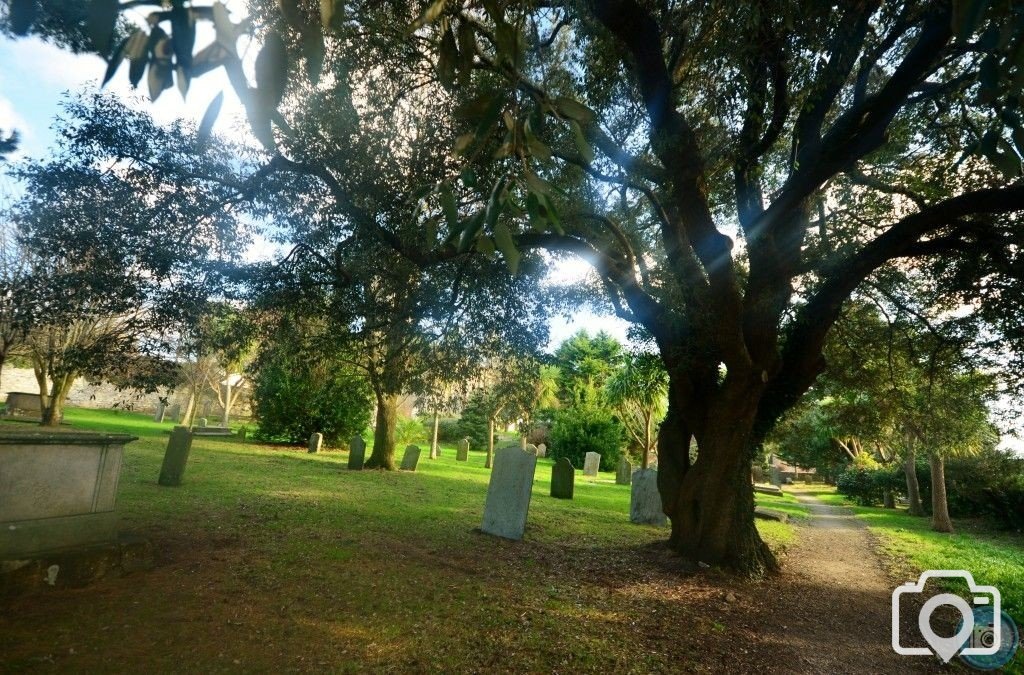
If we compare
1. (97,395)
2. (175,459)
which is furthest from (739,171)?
(97,395)

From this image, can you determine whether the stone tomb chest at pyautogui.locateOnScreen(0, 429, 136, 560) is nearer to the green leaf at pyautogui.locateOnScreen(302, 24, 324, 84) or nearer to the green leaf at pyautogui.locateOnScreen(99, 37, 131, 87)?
the green leaf at pyautogui.locateOnScreen(99, 37, 131, 87)

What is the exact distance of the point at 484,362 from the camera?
1069cm

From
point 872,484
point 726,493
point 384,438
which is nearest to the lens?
point 726,493

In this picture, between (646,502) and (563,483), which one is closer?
(646,502)

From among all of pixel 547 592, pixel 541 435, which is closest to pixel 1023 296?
pixel 547 592

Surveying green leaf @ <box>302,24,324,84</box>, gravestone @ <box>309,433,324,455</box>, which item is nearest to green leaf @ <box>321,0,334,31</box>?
green leaf @ <box>302,24,324,84</box>

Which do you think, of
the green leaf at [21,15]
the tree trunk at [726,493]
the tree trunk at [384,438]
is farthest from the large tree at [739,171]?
the tree trunk at [384,438]

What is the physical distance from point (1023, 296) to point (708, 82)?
522 centimetres

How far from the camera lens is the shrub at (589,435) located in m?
33.8

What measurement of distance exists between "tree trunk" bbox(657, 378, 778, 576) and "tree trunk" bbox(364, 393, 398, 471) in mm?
12722

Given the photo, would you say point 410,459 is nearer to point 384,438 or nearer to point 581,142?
point 384,438

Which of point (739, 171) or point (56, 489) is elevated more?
point (739, 171)

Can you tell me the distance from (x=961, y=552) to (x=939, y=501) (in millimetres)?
5057

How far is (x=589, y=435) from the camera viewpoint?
34062 millimetres
